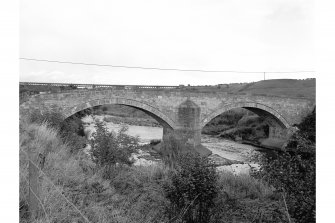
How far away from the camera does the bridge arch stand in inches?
725

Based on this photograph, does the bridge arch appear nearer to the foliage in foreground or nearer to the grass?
the grass

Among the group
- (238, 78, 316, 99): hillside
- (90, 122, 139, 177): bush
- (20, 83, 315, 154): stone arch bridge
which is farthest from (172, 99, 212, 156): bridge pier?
(238, 78, 316, 99): hillside

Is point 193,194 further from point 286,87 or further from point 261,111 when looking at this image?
point 286,87

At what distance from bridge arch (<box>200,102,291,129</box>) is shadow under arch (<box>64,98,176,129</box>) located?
2600mm

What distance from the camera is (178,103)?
1698 centimetres

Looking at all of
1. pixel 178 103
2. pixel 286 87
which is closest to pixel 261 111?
pixel 178 103

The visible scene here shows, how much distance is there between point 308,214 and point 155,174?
14.0ft

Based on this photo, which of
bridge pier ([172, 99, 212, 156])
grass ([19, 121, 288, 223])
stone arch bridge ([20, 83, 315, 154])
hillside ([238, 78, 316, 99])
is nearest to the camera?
grass ([19, 121, 288, 223])

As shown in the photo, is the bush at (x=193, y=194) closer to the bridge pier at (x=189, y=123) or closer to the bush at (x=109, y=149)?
the bush at (x=109, y=149)

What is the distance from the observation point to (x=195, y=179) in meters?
4.51

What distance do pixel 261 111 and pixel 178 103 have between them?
26.8 feet

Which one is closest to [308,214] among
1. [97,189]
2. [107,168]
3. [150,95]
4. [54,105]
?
[97,189]

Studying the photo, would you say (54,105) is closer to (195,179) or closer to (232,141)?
(195,179)

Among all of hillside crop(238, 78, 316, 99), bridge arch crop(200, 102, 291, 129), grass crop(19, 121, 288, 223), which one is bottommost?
grass crop(19, 121, 288, 223)
